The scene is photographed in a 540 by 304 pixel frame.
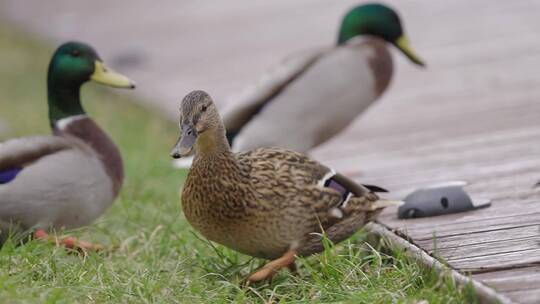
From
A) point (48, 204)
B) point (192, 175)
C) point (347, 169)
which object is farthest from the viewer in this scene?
point (347, 169)

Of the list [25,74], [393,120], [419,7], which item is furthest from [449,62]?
[25,74]

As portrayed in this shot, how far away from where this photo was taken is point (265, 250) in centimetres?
416

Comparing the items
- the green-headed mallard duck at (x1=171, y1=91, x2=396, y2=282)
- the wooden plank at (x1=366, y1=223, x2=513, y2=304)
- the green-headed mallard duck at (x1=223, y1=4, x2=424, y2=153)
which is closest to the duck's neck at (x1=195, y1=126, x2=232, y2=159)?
the green-headed mallard duck at (x1=171, y1=91, x2=396, y2=282)

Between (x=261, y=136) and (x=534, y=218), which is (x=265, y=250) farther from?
(x=261, y=136)

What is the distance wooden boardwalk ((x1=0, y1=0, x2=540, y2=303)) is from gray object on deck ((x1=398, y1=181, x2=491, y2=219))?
0.05 meters

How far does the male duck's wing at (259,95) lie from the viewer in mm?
6461

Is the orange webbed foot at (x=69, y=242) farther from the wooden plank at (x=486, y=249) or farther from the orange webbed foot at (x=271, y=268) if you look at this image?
the wooden plank at (x=486, y=249)

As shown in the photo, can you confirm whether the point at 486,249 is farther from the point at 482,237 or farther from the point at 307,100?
the point at 307,100

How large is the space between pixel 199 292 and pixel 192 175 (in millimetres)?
428

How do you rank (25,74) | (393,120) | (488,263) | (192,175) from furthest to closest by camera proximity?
1. (25,74)
2. (393,120)
3. (192,175)
4. (488,263)

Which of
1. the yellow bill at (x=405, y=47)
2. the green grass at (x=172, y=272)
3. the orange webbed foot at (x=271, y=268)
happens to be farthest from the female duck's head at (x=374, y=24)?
the orange webbed foot at (x=271, y=268)

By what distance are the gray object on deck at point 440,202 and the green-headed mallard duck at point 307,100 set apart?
6.12 feet

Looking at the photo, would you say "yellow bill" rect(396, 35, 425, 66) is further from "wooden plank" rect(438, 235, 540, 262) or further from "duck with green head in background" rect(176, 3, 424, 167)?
"wooden plank" rect(438, 235, 540, 262)

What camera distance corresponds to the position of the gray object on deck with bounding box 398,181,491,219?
4.62 metres
